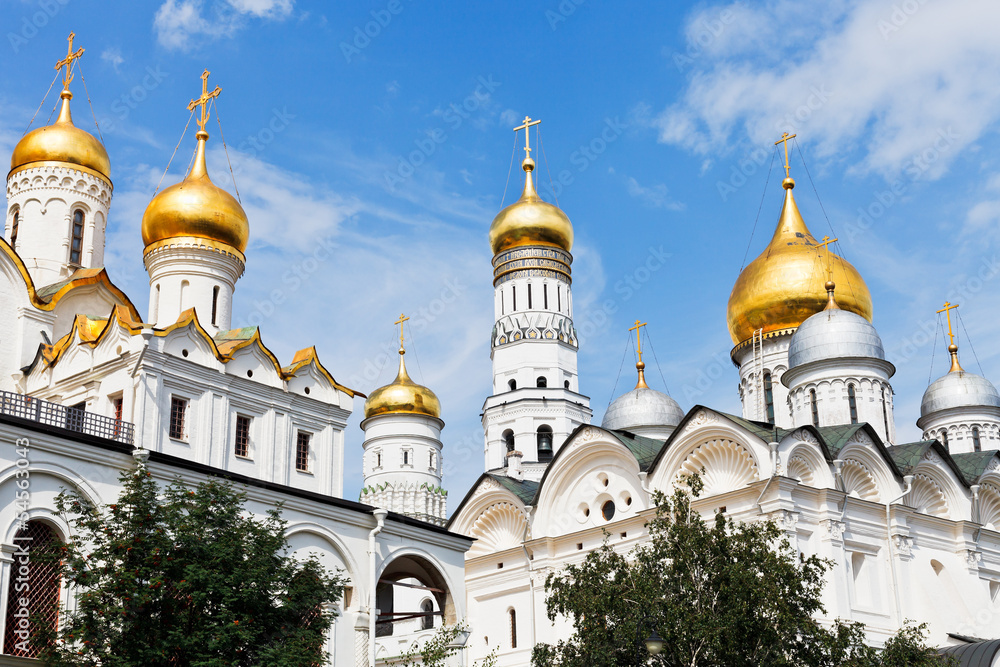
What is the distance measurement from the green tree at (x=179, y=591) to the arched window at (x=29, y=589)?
56 centimetres

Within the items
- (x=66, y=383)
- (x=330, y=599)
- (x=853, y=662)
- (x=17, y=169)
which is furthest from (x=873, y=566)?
(x=17, y=169)

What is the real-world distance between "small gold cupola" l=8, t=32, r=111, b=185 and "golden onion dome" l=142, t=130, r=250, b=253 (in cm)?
208

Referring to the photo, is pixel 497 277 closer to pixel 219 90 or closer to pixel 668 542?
pixel 219 90

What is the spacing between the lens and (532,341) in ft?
126

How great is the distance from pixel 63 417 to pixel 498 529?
15753mm

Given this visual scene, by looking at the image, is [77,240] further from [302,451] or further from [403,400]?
[403,400]

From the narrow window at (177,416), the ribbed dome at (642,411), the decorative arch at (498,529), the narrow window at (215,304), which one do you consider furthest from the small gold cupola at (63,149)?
the ribbed dome at (642,411)

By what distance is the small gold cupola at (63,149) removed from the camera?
27.5 metres

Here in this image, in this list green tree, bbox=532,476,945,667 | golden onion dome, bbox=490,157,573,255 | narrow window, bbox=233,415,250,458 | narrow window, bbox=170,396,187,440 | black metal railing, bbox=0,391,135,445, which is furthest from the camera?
golden onion dome, bbox=490,157,573,255

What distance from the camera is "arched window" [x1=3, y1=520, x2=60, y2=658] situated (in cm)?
1545

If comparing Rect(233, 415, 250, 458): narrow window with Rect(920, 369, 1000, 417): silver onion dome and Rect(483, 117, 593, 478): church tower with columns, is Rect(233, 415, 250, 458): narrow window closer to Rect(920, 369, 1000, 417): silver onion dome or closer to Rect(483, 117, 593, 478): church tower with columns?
Rect(483, 117, 593, 478): church tower with columns

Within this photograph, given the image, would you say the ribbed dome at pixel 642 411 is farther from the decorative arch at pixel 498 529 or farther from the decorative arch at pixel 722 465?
the decorative arch at pixel 722 465

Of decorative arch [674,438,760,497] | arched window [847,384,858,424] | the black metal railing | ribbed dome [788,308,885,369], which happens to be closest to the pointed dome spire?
ribbed dome [788,308,885,369]

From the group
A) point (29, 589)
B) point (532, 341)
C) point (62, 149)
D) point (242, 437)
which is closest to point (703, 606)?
point (29, 589)
